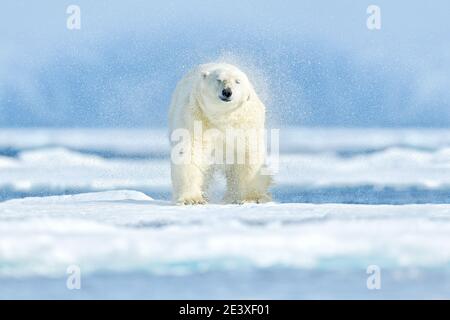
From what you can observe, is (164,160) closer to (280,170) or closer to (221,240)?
(280,170)

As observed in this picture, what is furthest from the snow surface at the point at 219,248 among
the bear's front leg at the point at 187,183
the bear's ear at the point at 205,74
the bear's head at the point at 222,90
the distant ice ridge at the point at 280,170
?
the distant ice ridge at the point at 280,170

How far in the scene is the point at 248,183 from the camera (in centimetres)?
612

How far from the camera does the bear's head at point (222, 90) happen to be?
225 inches

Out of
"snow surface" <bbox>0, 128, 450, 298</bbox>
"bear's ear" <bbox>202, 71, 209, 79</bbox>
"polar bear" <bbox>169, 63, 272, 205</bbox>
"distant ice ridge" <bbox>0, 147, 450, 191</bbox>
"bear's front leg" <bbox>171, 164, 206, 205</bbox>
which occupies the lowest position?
"snow surface" <bbox>0, 128, 450, 298</bbox>

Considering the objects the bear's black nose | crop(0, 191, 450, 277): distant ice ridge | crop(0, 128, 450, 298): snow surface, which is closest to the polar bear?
the bear's black nose

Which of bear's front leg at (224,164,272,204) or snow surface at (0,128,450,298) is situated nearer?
snow surface at (0,128,450,298)

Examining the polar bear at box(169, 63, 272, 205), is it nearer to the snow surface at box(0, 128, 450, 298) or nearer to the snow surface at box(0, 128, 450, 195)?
the snow surface at box(0, 128, 450, 298)

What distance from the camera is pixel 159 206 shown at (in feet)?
19.5

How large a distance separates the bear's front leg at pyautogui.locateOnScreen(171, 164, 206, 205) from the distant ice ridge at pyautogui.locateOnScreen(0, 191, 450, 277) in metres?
0.51

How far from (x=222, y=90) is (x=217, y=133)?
1.44 ft

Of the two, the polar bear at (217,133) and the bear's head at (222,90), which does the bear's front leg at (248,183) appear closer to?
the polar bear at (217,133)

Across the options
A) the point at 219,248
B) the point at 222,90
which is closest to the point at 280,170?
the point at 222,90

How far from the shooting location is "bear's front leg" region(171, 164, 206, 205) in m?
5.88
